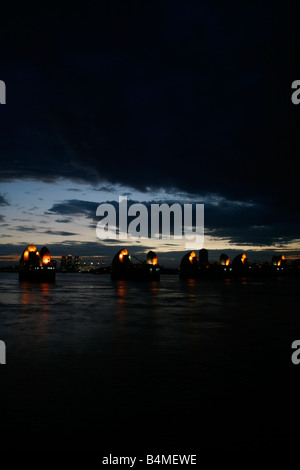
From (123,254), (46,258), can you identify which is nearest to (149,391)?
(46,258)

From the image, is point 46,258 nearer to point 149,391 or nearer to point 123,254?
point 123,254

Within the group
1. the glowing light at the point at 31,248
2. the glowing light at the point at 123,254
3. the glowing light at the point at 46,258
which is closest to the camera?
the glowing light at the point at 46,258

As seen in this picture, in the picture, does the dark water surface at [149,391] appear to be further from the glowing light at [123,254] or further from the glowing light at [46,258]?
the glowing light at [123,254]

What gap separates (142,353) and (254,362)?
4365mm

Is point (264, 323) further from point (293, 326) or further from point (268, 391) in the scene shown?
point (268, 391)

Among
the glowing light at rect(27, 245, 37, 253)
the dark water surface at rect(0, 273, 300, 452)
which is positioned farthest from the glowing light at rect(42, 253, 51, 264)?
the dark water surface at rect(0, 273, 300, 452)

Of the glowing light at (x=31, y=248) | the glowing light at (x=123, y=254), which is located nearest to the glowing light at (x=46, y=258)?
the glowing light at (x=31, y=248)

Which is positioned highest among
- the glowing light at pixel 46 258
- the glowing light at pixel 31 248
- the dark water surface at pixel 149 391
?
the glowing light at pixel 31 248

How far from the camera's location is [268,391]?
10.7 metres

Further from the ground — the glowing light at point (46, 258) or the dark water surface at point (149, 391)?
the glowing light at point (46, 258)

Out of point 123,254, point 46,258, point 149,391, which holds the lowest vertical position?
point 149,391

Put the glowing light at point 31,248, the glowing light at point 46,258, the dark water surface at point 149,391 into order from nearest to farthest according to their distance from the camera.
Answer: the dark water surface at point 149,391 → the glowing light at point 46,258 → the glowing light at point 31,248

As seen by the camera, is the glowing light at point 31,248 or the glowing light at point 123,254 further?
the glowing light at point 123,254

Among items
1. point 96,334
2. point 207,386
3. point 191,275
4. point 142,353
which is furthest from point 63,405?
point 191,275
